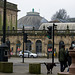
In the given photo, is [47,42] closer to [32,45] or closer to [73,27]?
[32,45]

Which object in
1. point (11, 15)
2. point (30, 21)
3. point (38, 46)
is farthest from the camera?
point (30, 21)

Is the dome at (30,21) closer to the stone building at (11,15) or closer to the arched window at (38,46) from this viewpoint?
the stone building at (11,15)

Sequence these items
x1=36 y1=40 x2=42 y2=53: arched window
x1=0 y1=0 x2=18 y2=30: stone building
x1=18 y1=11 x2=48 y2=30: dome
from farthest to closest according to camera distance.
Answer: x1=18 y1=11 x2=48 y2=30: dome, x1=0 y1=0 x2=18 y2=30: stone building, x1=36 y1=40 x2=42 y2=53: arched window


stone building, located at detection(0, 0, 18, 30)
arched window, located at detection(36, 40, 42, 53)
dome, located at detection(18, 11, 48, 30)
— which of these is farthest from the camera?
dome, located at detection(18, 11, 48, 30)

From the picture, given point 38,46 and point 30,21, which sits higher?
point 30,21

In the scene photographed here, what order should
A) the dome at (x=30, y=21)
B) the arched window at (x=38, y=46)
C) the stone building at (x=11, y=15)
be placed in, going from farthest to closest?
the dome at (x=30, y=21) → the stone building at (x=11, y=15) → the arched window at (x=38, y=46)

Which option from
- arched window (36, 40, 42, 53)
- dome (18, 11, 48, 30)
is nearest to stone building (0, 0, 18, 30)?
arched window (36, 40, 42, 53)

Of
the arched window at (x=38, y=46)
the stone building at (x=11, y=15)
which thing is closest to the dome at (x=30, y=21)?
the stone building at (x=11, y=15)

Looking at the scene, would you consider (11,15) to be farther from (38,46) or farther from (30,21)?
(30,21)

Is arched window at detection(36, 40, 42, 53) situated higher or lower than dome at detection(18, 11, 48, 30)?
lower

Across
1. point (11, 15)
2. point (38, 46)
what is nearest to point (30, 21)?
point (11, 15)

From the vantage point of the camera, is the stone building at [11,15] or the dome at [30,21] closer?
the stone building at [11,15]

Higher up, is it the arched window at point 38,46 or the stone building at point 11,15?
the stone building at point 11,15

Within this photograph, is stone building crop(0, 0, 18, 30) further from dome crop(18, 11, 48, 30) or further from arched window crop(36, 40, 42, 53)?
dome crop(18, 11, 48, 30)
